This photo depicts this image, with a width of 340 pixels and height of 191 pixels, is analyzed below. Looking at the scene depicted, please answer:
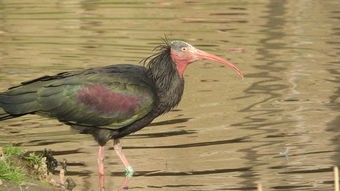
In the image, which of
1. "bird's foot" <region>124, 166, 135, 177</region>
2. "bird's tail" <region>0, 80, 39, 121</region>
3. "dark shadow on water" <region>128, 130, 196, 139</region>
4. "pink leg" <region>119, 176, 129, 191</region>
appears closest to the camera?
"pink leg" <region>119, 176, 129, 191</region>

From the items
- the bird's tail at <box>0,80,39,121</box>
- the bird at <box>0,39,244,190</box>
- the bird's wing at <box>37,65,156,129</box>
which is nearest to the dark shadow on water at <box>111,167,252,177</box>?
the bird at <box>0,39,244,190</box>

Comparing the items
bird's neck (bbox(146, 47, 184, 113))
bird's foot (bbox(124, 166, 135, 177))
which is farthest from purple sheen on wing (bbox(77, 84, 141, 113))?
bird's foot (bbox(124, 166, 135, 177))

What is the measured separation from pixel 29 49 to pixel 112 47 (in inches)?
54.3

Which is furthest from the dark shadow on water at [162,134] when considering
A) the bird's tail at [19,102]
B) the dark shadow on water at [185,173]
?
the bird's tail at [19,102]

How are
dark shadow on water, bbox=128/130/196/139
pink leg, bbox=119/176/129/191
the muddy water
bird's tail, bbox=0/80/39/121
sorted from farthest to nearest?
dark shadow on water, bbox=128/130/196/139 < the muddy water < bird's tail, bbox=0/80/39/121 < pink leg, bbox=119/176/129/191

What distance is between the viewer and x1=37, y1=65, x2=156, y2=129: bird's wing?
10250mm

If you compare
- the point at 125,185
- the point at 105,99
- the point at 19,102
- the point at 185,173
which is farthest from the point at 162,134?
the point at 19,102

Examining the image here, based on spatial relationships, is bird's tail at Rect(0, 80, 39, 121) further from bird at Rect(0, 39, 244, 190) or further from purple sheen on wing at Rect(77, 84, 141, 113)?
purple sheen on wing at Rect(77, 84, 141, 113)

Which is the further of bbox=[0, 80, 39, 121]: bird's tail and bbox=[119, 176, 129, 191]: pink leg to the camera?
bbox=[0, 80, 39, 121]: bird's tail

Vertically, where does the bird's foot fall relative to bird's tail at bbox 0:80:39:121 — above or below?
below

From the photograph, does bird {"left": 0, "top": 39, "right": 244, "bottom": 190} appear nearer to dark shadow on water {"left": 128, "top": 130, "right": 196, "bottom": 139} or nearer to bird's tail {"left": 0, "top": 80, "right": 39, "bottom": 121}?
bird's tail {"left": 0, "top": 80, "right": 39, "bottom": 121}

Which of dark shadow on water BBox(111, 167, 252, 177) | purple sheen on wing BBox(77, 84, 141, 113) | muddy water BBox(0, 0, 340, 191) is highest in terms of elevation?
purple sheen on wing BBox(77, 84, 141, 113)

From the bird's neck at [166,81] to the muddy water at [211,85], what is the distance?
26.6 inches

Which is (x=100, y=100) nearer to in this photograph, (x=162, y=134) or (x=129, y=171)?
(x=129, y=171)
